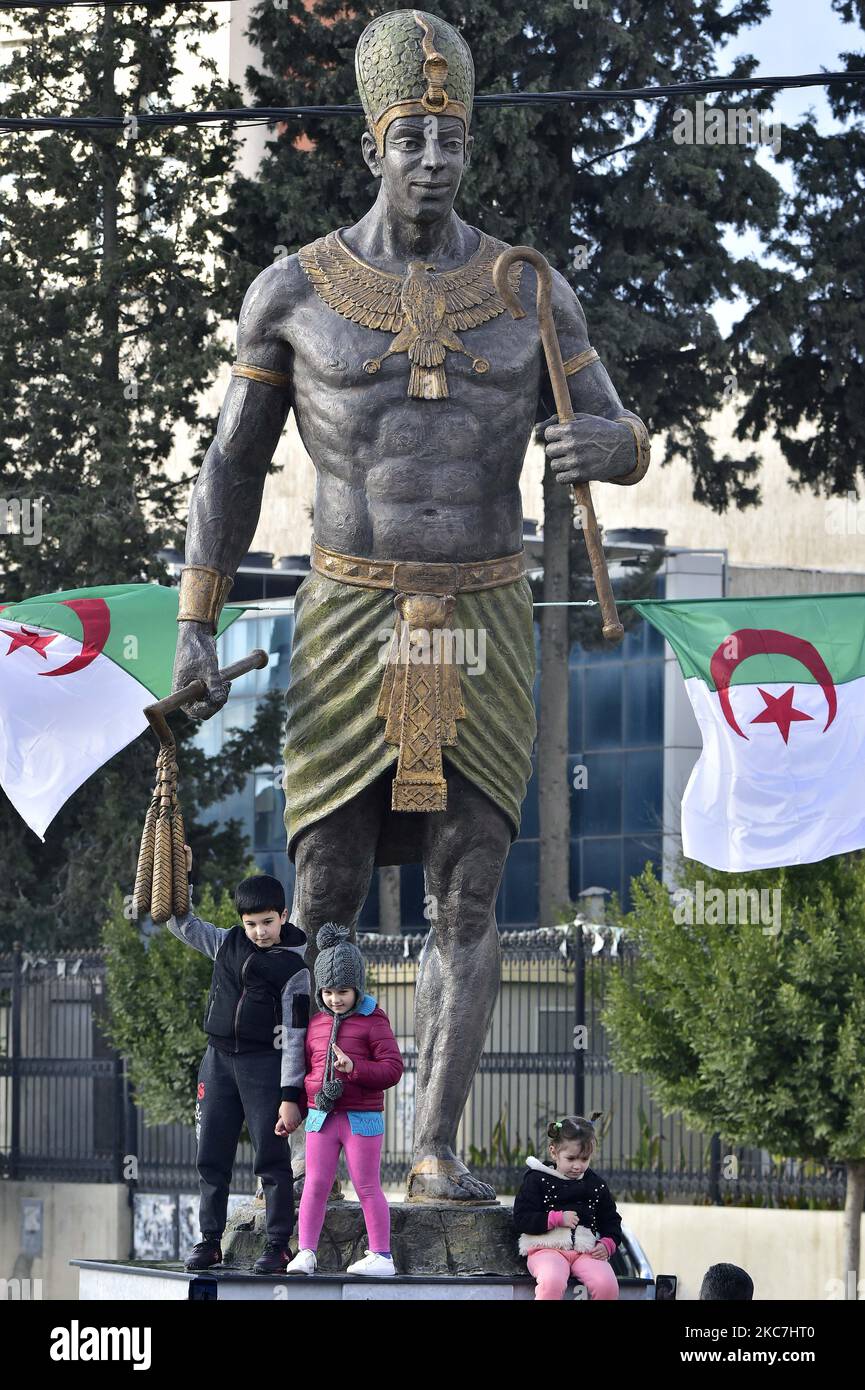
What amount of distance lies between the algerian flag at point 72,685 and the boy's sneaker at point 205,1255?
39.8ft

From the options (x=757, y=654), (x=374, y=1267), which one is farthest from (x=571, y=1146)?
(x=757, y=654)

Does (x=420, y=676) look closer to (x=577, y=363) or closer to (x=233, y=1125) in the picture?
(x=577, y=363)

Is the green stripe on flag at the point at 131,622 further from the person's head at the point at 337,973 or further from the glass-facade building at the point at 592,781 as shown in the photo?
the glass-facade building at the point at 592,781

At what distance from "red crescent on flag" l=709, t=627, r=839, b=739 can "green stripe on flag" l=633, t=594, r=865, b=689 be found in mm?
16

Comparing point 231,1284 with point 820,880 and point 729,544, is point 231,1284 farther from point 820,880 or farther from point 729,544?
point 729,544

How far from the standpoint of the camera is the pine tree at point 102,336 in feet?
88.4

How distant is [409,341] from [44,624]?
1265cm

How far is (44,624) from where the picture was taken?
20.0m

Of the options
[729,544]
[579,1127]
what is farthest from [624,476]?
[729,544]

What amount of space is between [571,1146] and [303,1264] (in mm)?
900

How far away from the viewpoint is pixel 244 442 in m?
7.98
